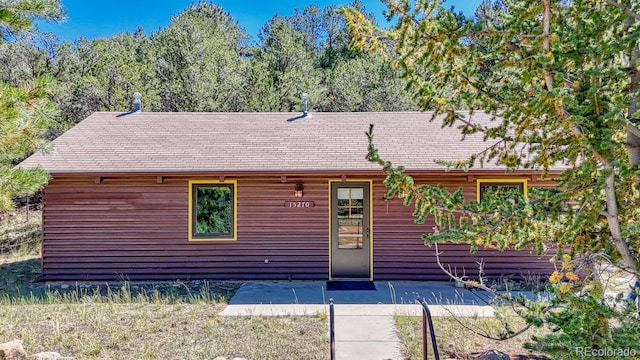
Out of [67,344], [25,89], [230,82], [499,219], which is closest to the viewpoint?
[499,219]

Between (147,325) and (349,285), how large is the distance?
11.9 ft

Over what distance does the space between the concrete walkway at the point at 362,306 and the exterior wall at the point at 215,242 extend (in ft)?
1.74

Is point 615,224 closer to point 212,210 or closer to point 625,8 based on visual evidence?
point 625,8

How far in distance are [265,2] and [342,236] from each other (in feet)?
70.5

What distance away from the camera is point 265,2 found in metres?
24.8

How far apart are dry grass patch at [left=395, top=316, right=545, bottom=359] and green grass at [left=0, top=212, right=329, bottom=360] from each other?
102 centimetres

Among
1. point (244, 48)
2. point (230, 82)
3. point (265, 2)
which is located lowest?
point (230, 82)

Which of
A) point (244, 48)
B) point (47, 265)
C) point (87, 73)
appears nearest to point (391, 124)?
point (47, 265)

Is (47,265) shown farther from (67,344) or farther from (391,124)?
(391,124)

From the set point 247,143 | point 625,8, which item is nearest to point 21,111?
point 625,8

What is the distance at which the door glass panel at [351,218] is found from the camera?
7867 millimetres

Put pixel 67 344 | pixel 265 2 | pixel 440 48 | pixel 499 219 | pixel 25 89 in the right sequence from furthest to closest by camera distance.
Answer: pixel 265 2 < pixel 67 344 < pixel 25 89 < pixel 440 48 < pixel 499 219

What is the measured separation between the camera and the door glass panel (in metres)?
7.87

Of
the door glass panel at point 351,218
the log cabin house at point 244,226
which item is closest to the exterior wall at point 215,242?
the log cabin house at point 244,226
